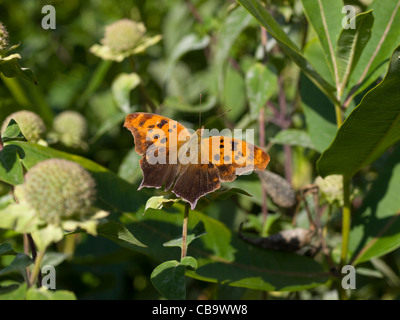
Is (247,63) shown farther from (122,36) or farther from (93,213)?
(93,213)

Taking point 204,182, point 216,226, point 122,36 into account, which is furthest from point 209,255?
point 122,36

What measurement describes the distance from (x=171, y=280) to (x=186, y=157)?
27cm

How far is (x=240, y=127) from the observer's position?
5.87 ft

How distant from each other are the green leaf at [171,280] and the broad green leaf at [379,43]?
0.66 metres

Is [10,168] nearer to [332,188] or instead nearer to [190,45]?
[332,188]

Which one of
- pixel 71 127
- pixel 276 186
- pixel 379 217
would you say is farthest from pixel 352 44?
pixel 71 127

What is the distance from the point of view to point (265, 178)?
144 cm

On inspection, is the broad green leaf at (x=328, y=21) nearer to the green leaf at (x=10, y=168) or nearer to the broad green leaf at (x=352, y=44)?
the broad green leaf at (x=352, y=44)

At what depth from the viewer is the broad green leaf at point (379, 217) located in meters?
1.45

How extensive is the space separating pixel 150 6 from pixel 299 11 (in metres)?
1.20

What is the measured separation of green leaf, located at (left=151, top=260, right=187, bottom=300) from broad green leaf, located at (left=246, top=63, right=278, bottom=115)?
694mm

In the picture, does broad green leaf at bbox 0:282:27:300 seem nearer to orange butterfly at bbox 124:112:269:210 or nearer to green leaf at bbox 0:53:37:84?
orange butterfly at bbox 124:112:269:210

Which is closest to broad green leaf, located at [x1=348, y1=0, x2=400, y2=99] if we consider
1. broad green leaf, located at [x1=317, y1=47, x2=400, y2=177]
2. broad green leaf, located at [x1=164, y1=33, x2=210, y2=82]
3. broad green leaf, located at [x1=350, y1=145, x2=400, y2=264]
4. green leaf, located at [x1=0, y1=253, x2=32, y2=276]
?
broad green leaf, located at [x1=317, y1=47, x2=400, y2=177]

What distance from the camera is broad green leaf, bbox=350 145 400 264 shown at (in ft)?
4.77
